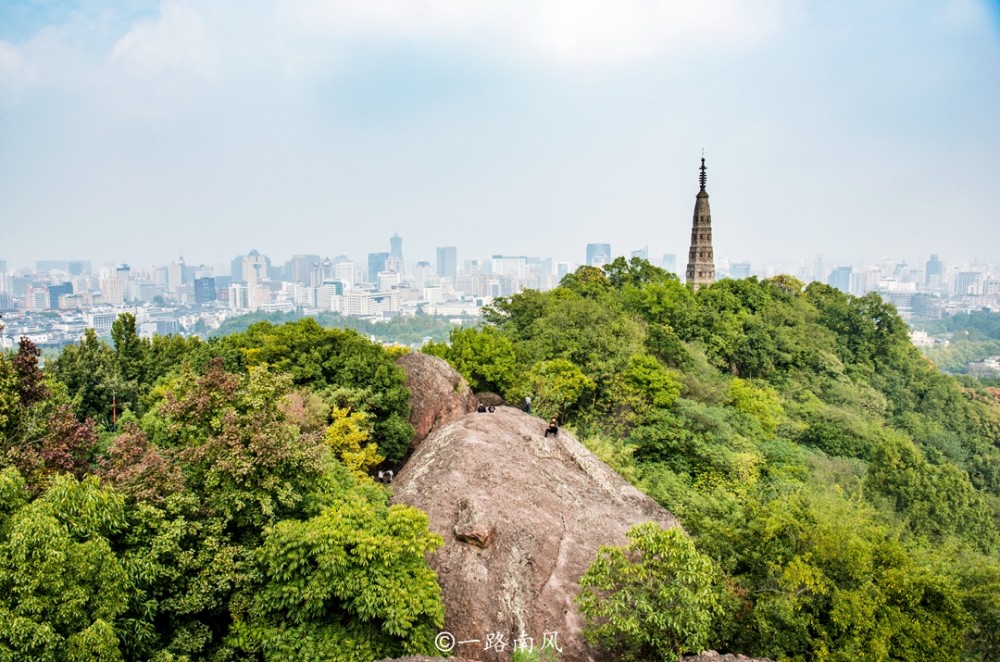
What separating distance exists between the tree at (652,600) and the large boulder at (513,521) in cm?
76

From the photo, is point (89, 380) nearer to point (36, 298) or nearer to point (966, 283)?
point (36, 298)

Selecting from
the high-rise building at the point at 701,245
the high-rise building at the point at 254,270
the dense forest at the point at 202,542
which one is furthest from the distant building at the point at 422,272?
the dense forest at the point at 202,542

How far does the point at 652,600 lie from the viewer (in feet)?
27.5

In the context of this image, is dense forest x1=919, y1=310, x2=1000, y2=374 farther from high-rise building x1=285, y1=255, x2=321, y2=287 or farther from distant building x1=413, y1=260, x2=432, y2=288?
high-rise building x1=285, y1=255, x2=321, y2=287

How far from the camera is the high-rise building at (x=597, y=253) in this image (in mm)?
128375

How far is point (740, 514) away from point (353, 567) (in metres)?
7.45

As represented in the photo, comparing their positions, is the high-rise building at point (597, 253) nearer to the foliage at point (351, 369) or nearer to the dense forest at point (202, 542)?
the foliage at point (351, 369)

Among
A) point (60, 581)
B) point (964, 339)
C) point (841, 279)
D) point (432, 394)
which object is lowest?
point (964, 339)

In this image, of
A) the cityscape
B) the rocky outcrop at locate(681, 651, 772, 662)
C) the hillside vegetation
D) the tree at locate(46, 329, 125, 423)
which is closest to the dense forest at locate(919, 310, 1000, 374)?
the cityscape

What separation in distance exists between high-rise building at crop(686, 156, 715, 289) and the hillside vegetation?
15.3 ft

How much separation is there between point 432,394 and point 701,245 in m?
34.1

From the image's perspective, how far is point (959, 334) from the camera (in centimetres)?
10106

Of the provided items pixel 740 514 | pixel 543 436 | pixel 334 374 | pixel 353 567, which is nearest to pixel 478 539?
pixel 353 567

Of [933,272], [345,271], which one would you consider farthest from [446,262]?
[933,272]
